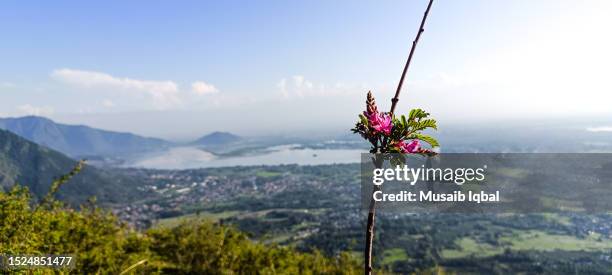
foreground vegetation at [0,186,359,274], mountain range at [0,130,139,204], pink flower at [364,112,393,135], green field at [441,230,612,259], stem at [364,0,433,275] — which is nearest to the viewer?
stem at [364,0,433,275]

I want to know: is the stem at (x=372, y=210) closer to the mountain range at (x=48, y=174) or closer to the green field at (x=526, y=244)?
the green field at (x=526, y=244)

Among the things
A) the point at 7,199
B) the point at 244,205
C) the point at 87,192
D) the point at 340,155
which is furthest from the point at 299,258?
the point at 340,155

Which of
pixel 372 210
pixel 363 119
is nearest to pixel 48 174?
pixel 363 119

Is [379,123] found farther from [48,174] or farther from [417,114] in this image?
[48,174]

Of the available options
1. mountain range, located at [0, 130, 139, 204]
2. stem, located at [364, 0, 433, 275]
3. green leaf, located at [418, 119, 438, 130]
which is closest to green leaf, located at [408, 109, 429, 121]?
green leaf, located at [418, 119, 438, 130]

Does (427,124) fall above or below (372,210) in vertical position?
above

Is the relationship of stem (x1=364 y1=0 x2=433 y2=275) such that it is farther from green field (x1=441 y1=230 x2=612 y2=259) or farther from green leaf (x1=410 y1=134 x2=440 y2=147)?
green field (x1=441 y1=230 x2=612 y2=259)
